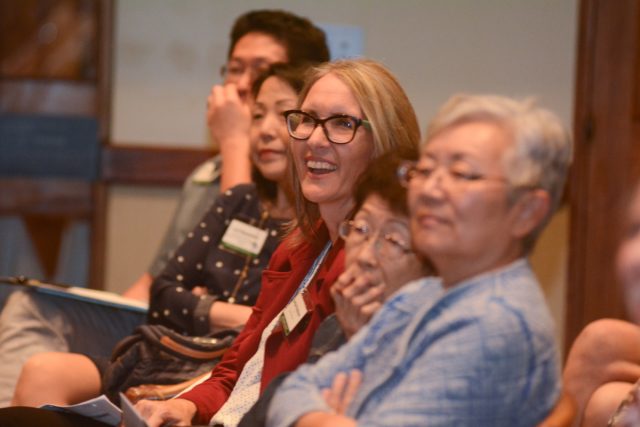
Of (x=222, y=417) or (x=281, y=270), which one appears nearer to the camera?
(x=222, y=417)

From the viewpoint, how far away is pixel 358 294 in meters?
1.64

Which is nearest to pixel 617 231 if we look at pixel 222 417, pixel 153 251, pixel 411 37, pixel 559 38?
pixel 559 38

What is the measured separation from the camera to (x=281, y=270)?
2.20 metres

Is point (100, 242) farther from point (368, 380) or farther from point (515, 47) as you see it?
point (368, 380)

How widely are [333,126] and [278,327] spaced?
43cm

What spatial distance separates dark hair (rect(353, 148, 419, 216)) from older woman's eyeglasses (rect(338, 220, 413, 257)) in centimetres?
→ 4

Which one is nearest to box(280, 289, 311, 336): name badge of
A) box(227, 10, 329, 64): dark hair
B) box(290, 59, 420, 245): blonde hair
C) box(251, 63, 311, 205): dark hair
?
box(290, 59, 420, 245): blonde hair

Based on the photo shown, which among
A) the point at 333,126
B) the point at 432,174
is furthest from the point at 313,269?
the point at 432,174

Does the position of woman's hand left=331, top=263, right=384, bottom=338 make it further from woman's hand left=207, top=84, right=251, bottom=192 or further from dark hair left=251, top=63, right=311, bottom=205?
woman's hand left=207, top=84, right=251, bottom=192

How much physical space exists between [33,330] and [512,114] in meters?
1.75

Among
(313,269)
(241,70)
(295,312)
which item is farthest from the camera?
(241,70)

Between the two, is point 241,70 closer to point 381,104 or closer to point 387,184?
point 381,104

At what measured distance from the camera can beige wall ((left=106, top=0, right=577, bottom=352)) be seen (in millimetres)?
4000

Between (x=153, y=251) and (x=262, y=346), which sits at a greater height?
(x=262, y=346)
